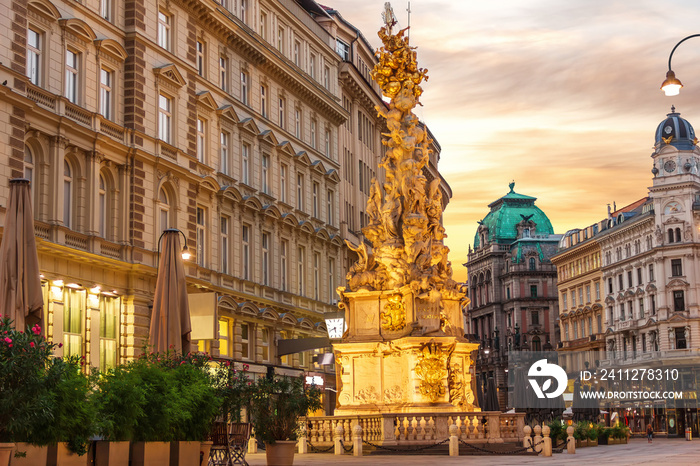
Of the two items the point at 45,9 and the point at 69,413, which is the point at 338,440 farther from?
the point at 45,9

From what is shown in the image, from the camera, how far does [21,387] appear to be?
47.3 ft

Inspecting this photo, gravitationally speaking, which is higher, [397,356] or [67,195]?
[67,195]

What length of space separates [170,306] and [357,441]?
233 inches

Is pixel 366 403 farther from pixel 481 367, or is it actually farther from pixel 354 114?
pixel 481 367

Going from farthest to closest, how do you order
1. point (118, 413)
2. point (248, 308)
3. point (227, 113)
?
1. point (248, 308)
2. point (227, 113)
3. point (118, 413)

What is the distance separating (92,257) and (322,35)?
30.2 metres

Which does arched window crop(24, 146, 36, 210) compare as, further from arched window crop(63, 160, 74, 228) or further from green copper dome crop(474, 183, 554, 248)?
green copper dome crop(474, 183, 554, 248)

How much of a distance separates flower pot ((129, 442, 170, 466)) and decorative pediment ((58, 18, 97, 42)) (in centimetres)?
2028

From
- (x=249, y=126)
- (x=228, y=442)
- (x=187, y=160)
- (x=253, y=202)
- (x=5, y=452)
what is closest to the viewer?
(x=5, y=452)

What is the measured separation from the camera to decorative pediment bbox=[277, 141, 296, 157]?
5374 centimetres

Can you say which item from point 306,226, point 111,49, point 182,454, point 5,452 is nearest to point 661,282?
point 306,226

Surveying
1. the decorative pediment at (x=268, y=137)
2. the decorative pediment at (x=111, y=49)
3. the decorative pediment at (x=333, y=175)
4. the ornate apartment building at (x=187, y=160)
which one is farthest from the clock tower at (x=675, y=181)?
the decorative pediment at (x=111, y=49)

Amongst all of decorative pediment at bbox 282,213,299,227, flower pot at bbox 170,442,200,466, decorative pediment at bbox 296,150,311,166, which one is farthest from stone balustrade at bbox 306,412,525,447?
decorative pediment at bbox 296,150,311,166

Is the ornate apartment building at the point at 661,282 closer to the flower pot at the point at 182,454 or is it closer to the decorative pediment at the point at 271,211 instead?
the decorative pediment at the point at 271,211
